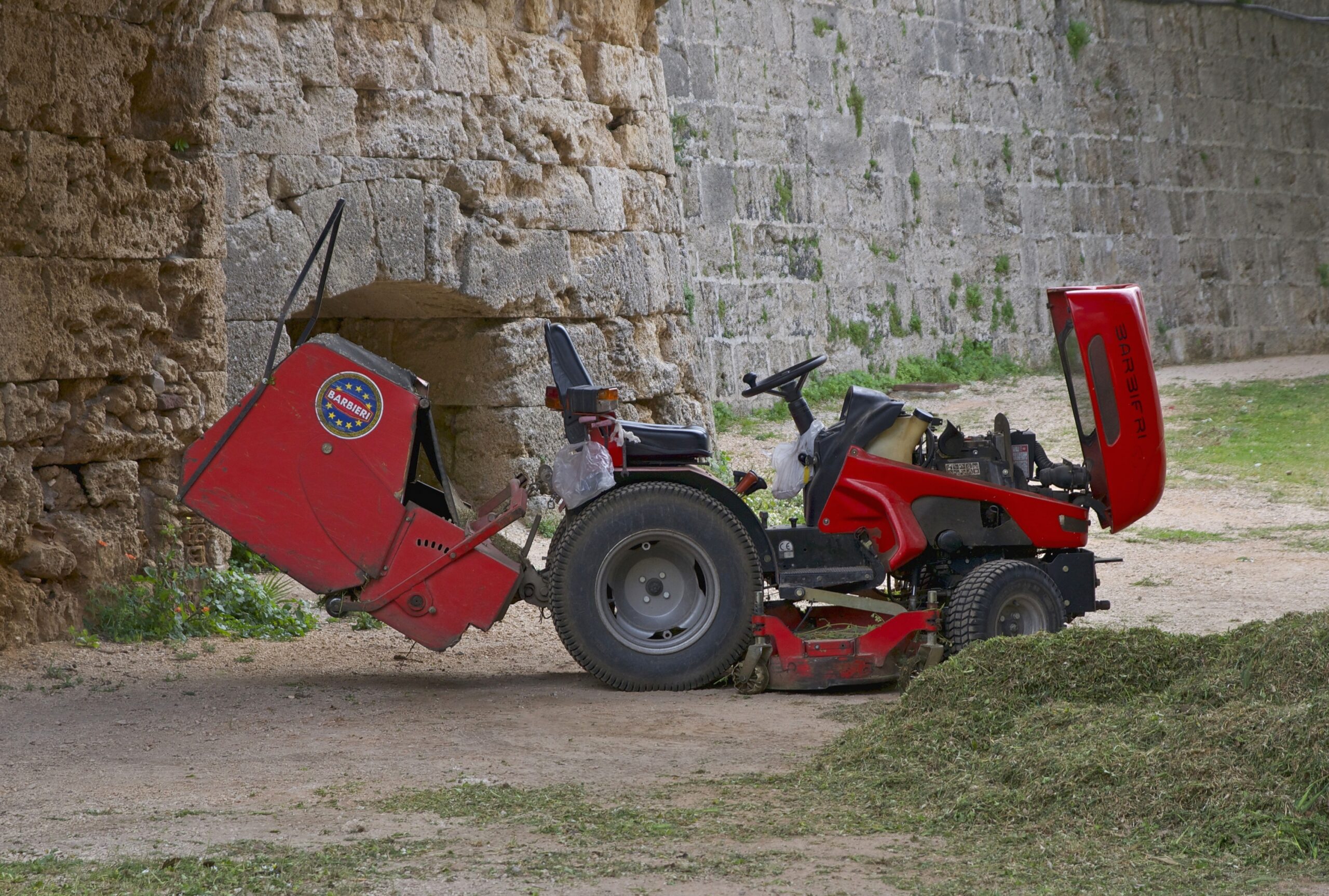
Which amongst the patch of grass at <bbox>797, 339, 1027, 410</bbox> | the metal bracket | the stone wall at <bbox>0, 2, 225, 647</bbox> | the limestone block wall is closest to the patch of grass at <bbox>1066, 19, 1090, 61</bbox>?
the patch of grass at <bbox>797, 339, 1027, 410</bbox>

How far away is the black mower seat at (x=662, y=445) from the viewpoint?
19.7 feet

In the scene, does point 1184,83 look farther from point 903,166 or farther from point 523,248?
point 523,248

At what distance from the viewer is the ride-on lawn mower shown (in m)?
5.70

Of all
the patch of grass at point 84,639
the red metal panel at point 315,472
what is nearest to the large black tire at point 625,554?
the red metal panel at point 315,472

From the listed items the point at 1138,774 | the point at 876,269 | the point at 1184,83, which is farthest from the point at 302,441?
the point at 1184,83

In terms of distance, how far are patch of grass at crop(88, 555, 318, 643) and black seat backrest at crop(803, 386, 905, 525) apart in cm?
278

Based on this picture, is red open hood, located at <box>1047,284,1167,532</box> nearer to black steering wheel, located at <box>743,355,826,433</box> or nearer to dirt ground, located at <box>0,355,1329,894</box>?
black steering wheel, located at <box>743,355,826,433</box>

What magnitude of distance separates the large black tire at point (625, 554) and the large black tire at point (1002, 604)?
77cm

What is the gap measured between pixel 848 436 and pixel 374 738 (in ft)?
7.10

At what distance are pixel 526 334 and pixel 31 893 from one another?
6.69 meters

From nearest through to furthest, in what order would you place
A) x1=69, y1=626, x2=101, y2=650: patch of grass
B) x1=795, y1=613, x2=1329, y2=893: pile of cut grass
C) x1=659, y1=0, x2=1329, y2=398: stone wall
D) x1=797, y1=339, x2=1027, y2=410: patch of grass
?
x1=795, y1=613, x2=1329, y2=893: pile of cut grass < x1=69, y1=626, x2=101, y2=650: patch of grass < x1=659, y1=0, x2=1329, y2=398: stone wall < x1=797, y1=339, x2=1027, y2=410: patch of grass

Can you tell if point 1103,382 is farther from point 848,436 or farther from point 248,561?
point 248,561

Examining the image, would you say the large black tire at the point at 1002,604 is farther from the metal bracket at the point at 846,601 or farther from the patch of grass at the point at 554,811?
the patch of grass at the point at 554,811

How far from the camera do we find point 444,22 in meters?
9.34
